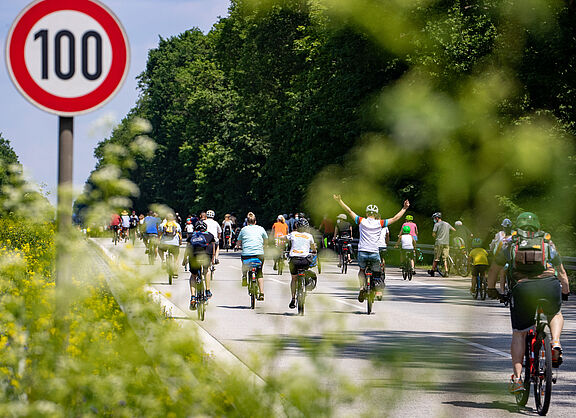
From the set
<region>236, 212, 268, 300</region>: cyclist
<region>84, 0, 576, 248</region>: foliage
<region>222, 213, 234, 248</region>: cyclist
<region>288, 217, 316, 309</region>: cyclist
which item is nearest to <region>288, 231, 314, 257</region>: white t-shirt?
<region>288, 217, 316, 309</region>: cyclist

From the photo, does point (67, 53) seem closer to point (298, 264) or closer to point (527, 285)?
point (527, 285)

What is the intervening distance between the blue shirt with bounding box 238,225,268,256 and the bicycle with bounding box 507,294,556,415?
31.4 ft

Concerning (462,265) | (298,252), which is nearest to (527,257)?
(298,252)

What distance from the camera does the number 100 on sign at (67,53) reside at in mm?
3639

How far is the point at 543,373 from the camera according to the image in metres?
7.16

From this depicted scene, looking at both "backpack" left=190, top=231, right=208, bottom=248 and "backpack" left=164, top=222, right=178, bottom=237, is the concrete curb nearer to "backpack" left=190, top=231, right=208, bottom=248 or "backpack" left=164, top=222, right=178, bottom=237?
"backpack" left=190, top=231, right=208, bottom=248

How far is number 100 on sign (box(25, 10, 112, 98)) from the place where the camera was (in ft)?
11.9

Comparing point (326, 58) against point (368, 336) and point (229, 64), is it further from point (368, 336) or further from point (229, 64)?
point (229, 64)

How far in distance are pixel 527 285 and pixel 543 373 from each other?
810mm

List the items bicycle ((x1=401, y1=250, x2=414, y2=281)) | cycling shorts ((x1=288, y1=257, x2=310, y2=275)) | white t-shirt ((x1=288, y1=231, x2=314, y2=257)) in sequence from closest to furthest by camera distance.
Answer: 1. cycling shorts ((x1=288, y1=257, x2=310, y2=275))
2. white t-shirt ((x1=288, y1=231, x2=314, y2=257))
3. bicycle ((x1=401, y1=250, x2=414, y2=281))

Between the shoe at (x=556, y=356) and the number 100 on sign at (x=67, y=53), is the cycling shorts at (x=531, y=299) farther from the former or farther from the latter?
the number 100 on sign at (x=67, y=53)

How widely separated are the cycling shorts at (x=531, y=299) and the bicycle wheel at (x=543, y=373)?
0.19m

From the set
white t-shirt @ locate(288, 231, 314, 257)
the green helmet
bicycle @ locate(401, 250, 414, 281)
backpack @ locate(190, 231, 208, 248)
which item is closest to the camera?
the green helmet

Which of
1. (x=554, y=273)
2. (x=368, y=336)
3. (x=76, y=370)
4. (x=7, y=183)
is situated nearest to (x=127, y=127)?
Answer: (x=7, y=183)
